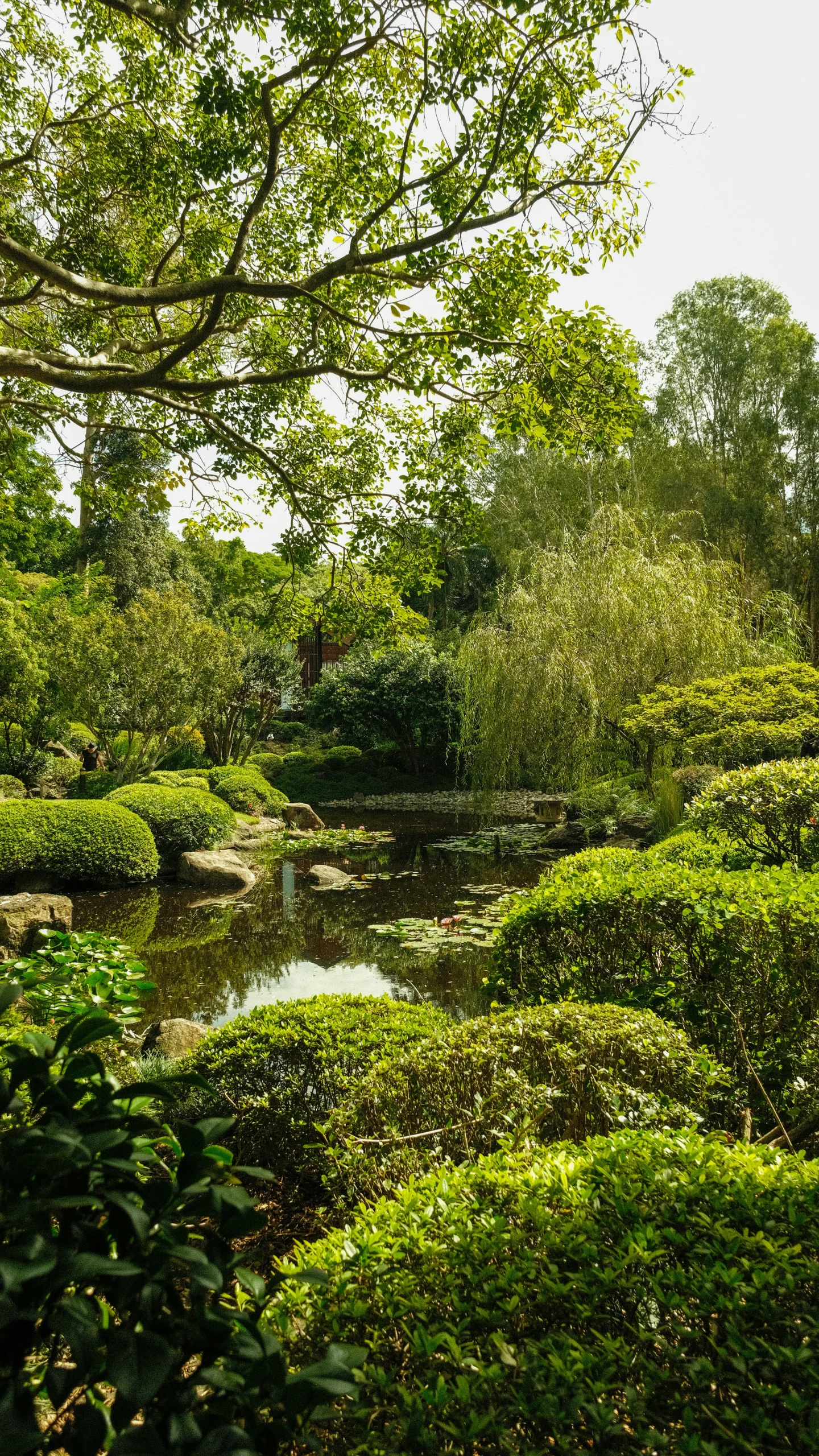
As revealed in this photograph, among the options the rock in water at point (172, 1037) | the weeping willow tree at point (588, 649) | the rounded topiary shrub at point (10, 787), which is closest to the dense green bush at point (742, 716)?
the weeping willow tree at point (588, 649)

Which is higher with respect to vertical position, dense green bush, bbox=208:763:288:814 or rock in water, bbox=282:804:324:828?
dense green bush, bbox=208:763:288:814

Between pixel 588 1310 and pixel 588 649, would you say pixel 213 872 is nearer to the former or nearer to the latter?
pixel 588 649

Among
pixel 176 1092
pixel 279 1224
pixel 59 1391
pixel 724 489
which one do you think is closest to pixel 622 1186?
pixel 176 1092

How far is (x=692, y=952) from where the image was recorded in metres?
3.54

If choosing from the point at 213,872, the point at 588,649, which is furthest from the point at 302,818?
the point at 588,649

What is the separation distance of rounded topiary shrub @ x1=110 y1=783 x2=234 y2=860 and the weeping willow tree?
4.62 m

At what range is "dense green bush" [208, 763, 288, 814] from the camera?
1709 cm

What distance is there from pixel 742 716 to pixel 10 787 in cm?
1191

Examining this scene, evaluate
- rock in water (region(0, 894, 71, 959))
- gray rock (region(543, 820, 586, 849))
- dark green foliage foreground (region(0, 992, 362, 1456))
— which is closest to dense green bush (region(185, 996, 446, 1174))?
dark green foliage foreground (region(0, 992, 362, 1456))

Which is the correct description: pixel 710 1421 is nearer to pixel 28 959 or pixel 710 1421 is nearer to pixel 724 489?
pixel 28 959

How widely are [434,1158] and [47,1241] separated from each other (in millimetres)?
2121

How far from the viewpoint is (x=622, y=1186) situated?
5.17ft

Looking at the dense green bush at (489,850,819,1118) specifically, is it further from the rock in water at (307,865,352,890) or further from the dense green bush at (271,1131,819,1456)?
the rock in water at (307,865,352,890)

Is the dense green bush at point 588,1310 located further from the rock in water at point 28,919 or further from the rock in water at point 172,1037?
the rock in water at point 28,919
